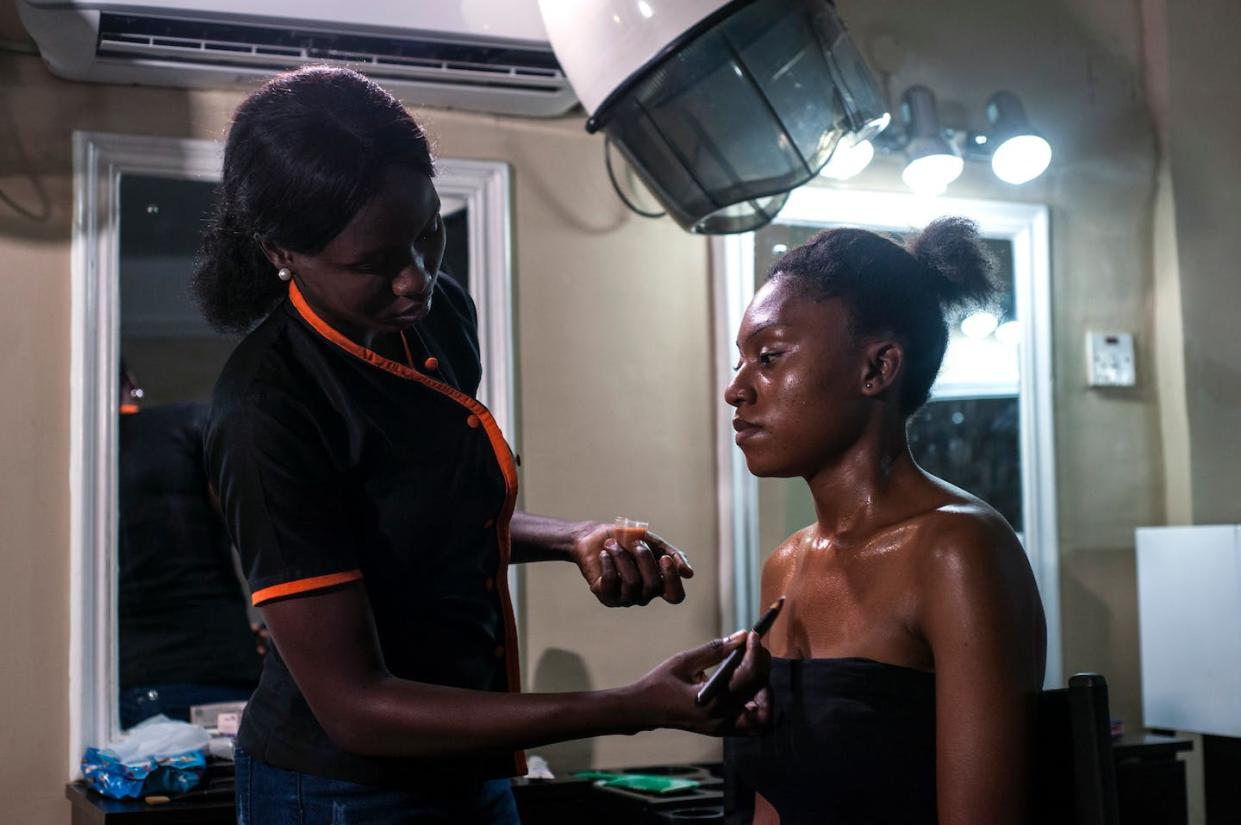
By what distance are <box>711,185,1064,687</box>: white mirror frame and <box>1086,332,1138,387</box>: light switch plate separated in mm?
126

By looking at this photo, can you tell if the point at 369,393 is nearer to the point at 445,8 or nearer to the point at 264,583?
the point at 264,583

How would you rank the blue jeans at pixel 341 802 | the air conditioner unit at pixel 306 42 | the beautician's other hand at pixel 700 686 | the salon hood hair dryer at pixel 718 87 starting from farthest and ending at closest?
1. the air conditioner unit at pixel 306 42
2. the salon hood hair dryer at pixel 718 87
3. the blue jeans at pixel 341 802
4. the beautician's other hand at pixel 700 686

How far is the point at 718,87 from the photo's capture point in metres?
2.03

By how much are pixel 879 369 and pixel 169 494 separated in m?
1.46

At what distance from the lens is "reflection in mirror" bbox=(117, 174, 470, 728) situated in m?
2.38

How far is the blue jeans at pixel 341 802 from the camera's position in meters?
1.24

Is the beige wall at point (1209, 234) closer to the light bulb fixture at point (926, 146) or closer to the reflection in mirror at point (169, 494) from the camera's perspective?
the light bulb fixture at point (926, 146)

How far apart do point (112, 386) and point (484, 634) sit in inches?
51.3

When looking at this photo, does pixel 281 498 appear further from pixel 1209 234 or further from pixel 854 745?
pixel 1209 234

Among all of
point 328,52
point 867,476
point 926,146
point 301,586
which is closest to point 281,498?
point 301,586

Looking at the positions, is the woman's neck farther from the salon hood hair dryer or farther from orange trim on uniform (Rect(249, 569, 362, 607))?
the salon hood hair dryer

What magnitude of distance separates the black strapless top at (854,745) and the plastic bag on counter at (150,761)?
1147 mm

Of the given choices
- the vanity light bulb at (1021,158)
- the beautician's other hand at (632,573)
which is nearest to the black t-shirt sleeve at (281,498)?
the beautician's other hand at (632,573)

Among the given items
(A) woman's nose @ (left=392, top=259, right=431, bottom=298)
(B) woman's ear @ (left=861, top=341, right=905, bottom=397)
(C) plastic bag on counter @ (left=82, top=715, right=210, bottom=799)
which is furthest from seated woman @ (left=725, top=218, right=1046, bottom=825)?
(C) plastic bag on counter @ (left=82, top=715, right=210, bottom=799)
